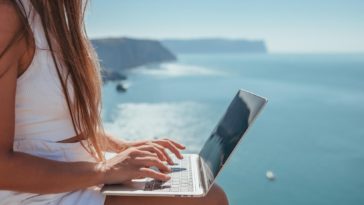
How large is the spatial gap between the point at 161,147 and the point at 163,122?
20.6 m

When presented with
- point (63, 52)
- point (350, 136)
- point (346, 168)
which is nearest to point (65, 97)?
point (63, 52)

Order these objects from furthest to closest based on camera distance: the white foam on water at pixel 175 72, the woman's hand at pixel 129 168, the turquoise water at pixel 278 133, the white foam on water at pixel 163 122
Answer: the white foam on water at pixel 175 72, the white foam on water at pixel 163 122, the turquoise water at pixel 278 133, the woman's hand at pixel 129 168

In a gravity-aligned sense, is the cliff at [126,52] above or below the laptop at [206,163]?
below

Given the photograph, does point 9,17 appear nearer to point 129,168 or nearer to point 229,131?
point 129,168

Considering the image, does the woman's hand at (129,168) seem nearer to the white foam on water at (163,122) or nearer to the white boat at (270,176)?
the white boat at (270,176)

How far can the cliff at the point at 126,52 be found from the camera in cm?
4738

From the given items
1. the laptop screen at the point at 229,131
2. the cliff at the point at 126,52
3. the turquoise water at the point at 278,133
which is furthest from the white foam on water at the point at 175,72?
the laptop screen at the point at 229,131

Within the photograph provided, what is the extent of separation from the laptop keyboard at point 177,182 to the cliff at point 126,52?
41145 mm

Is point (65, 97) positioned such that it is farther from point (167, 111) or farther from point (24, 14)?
point (167, 111)

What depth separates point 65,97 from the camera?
63 centimetres

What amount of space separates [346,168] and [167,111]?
1168cm

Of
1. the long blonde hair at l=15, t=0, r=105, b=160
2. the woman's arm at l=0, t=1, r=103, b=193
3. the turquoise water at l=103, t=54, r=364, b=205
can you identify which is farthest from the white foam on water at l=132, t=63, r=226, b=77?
the woman's arm at l=0, t=1, r=103, b=193

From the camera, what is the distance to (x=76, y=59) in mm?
660

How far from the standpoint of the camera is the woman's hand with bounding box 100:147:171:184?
2.09ft
